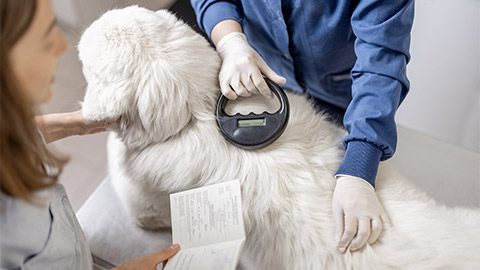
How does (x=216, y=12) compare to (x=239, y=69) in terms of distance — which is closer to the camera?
(x=239, y=69)

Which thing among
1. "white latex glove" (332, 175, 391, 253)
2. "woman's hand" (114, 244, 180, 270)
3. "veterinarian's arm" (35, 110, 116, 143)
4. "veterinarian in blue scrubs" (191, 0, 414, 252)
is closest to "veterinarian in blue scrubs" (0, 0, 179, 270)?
"woman's hand" (114, 244, 180, 270)

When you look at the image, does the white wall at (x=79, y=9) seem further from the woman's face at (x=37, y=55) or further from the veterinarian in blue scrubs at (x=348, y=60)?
the woman's face at (x=37, y=55)

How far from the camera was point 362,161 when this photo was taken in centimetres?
75

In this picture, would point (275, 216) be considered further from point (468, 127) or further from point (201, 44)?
point (468, 127)

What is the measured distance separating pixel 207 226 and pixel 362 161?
36 centimetres

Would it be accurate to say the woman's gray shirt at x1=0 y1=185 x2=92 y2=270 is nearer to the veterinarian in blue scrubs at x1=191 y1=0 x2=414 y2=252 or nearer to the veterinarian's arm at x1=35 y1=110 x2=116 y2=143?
the veterinarian's arm at x1=35 y1=110 x2=116 y2=143

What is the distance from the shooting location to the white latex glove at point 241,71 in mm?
790

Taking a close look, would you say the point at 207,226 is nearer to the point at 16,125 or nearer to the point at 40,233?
the point at 40,233

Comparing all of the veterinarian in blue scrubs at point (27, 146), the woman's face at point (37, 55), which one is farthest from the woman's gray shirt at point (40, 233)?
the woman's face at point (37, 55)

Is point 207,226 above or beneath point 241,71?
beneath

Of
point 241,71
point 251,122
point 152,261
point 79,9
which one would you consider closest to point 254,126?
point 251,122

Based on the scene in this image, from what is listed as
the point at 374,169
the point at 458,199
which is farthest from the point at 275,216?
the point at 458,199

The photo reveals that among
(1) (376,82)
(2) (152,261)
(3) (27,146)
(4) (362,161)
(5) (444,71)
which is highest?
(3) (27,146)

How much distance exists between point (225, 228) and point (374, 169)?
13.5 inches
